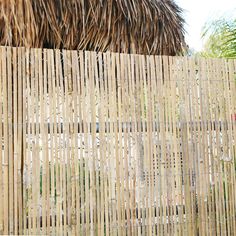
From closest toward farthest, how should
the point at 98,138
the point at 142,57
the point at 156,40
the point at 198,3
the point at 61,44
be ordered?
the point at 98,138 → the point at 142,57 → the point at 61,44 → the point at 156,40 → the point at 198,3

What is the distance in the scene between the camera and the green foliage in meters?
4.37

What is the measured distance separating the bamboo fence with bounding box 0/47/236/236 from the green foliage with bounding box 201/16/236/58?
1.41 m

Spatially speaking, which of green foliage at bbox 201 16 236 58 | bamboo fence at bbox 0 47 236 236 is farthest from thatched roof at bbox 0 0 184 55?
green foliage at bbox 201 16 236 58

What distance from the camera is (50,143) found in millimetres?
2564

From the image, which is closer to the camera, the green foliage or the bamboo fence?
the bamboo fence

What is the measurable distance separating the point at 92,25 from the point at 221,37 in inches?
89.8

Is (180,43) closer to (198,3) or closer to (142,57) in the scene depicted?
(142,57)

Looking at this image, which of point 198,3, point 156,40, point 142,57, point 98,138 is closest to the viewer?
point 98,138

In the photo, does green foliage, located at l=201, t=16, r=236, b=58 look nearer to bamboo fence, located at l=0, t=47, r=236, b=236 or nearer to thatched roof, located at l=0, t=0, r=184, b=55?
thatched roof, located at l=0, t=0, r=184, b=55

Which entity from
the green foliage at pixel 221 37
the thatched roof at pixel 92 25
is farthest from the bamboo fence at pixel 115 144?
the green foliage at pixel 221 37

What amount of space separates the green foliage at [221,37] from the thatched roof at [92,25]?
2.96 ft

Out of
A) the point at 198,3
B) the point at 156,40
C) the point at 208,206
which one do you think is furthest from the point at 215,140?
the point at 198,3

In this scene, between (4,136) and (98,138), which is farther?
(98,138)

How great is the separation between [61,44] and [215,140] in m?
1.46
